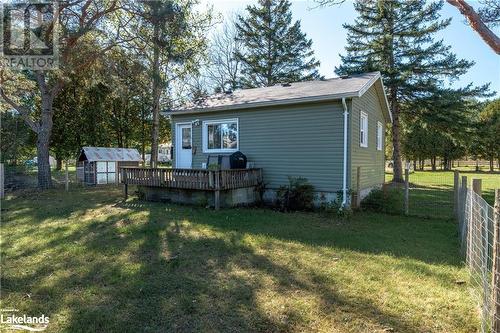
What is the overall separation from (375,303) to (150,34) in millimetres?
13439

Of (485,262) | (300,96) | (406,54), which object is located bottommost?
(485,262)

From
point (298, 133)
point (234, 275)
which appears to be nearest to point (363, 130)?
point (298, 133)

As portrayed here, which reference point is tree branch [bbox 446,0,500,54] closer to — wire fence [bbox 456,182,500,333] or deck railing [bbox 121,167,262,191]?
wire fence [bbox 456,182,500,333]

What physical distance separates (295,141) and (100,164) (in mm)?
12080

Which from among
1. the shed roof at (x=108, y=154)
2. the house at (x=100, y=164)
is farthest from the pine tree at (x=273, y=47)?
the house at (x=100, y=164)

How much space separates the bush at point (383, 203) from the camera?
9.46 metres

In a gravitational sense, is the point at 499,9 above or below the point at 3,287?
above

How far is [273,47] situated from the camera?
2655 cm

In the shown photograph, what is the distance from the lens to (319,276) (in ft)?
14.3

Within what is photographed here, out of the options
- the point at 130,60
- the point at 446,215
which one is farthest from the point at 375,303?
the point at 130,60

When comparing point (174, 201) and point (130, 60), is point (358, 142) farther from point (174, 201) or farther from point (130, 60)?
point (130, 60)

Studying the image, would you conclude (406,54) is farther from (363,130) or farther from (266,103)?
(266,103)

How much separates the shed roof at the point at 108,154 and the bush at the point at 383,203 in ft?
45.4

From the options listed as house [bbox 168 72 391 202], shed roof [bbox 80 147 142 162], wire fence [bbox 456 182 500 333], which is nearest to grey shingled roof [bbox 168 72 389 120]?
house [bbox 168 72 391 202]
